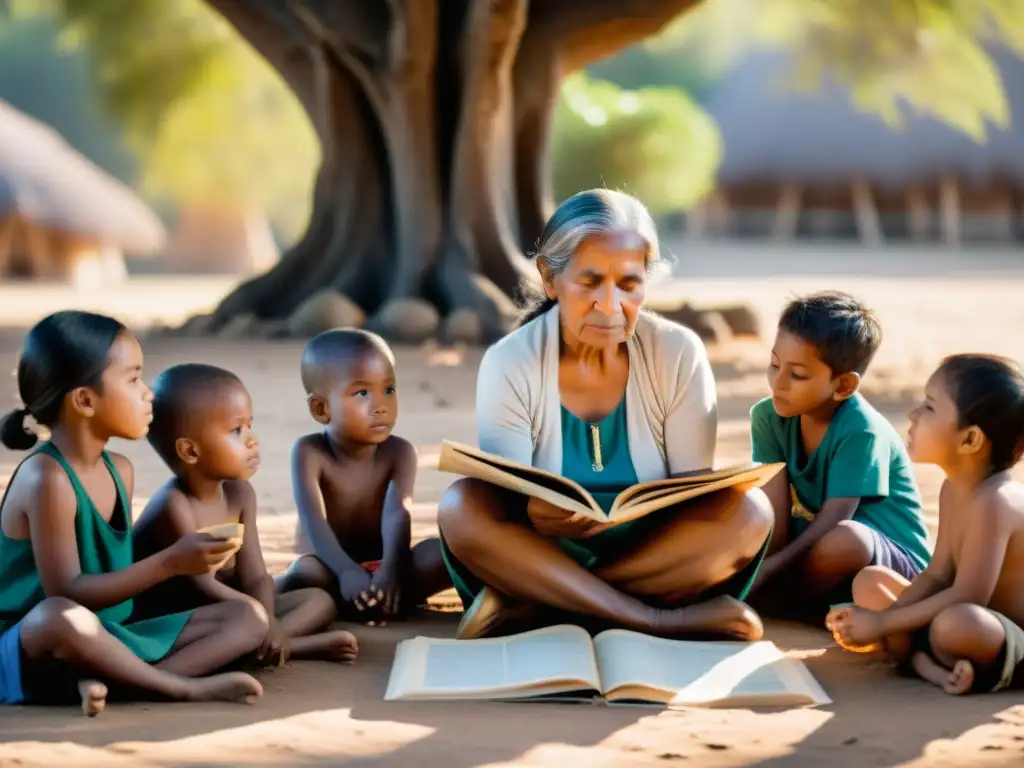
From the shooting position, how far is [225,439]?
130 inches

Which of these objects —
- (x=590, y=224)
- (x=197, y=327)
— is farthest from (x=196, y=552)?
(x=197, y=327)

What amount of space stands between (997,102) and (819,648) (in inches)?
434

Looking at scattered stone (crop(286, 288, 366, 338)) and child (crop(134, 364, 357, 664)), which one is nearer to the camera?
child (crop(134, 364, 357, 664))

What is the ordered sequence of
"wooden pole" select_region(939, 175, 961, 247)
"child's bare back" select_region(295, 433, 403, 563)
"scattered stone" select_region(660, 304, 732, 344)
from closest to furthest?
"child's bare back" select_region(295, 433, 403, 563) → "scattered stone" select_region(660, 304, 732, 344) → "wooden pole" select_region(939, 175, 961, 247)

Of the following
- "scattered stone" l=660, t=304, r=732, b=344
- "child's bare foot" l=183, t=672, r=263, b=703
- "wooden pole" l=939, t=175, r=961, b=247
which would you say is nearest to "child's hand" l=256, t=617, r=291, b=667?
"child's bare foot" l=183, t=672, r=263, b=703

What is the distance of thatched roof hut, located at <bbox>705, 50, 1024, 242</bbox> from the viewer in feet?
90.9

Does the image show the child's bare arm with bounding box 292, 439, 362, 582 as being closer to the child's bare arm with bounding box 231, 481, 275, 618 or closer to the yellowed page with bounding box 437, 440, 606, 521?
the child's bare arm with bounding box 231, 481, 275, 618

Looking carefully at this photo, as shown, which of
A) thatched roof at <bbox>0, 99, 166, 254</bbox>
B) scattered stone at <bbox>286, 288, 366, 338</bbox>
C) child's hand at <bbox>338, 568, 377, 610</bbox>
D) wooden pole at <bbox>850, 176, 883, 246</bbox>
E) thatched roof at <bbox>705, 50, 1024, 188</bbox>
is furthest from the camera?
wooden pole at <bbox>850, 176, 883, 246</bbox>

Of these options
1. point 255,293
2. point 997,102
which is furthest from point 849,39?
point 255,293

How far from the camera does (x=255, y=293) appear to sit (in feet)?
38.0

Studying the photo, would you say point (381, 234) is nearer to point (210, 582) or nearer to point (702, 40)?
point (210, 582)

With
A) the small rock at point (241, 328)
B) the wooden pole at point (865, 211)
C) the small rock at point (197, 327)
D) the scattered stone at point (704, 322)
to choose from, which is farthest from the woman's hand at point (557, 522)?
the wooden pole at point (865, 211)

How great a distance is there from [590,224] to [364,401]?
2.79 feet

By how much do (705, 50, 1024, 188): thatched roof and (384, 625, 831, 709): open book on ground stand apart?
25367 millimetres
